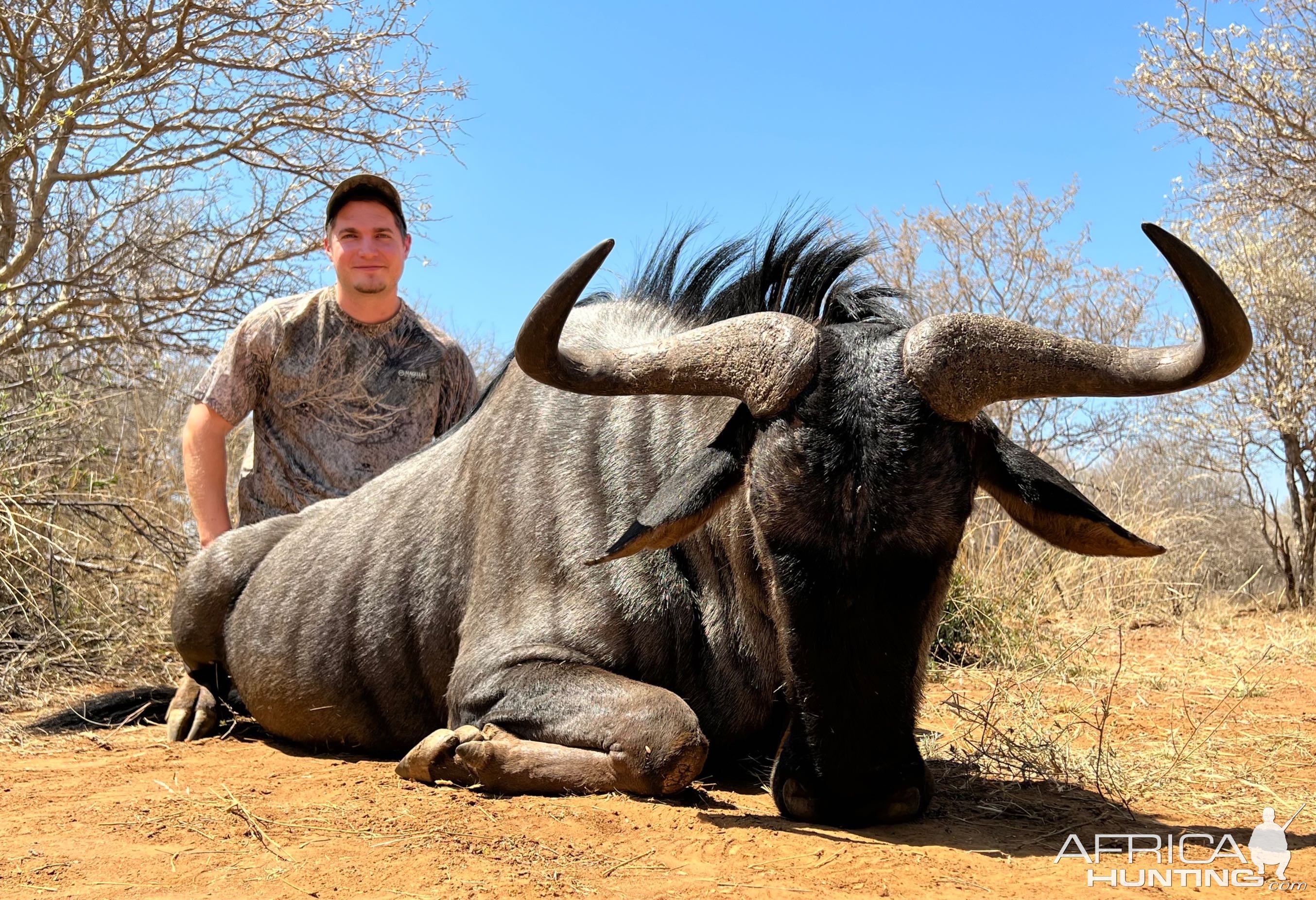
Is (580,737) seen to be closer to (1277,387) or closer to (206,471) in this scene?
(206,471)

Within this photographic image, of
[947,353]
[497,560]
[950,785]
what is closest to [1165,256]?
[947,353]

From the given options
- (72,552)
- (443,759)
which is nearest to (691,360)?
(443,759)

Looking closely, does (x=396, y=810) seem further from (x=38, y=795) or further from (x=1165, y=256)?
(x=1165, y=256)

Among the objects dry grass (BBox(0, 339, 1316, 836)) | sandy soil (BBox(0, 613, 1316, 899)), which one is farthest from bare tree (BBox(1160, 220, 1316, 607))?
sandy soil (BBox(0, 613, 1316, 899))

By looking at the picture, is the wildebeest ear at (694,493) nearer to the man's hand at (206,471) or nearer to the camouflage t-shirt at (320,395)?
the camouflage t-shirt at (320,395)

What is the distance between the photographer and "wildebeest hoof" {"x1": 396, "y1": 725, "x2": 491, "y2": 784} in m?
3.74

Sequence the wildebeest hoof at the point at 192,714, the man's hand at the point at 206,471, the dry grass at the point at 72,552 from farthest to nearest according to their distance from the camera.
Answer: the dry grass at the point at 72,552
the man's hand at the point at 206,471
the wildebeest hoof at the point at 192,714

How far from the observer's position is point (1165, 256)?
9.08 ft

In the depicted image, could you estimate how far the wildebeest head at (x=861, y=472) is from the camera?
3.10 meters

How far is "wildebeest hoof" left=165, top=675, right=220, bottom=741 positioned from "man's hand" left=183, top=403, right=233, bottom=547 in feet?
3.17

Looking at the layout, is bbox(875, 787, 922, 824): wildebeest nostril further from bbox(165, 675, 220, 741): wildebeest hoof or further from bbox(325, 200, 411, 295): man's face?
bbox(325, 200, 411, 295): man's face

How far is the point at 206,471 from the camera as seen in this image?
6184mm

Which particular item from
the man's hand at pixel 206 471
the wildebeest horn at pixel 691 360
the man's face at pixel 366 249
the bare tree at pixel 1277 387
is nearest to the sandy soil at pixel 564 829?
the wildebeest horn at pixel 691 360

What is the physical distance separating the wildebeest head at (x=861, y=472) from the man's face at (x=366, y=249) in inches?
134
